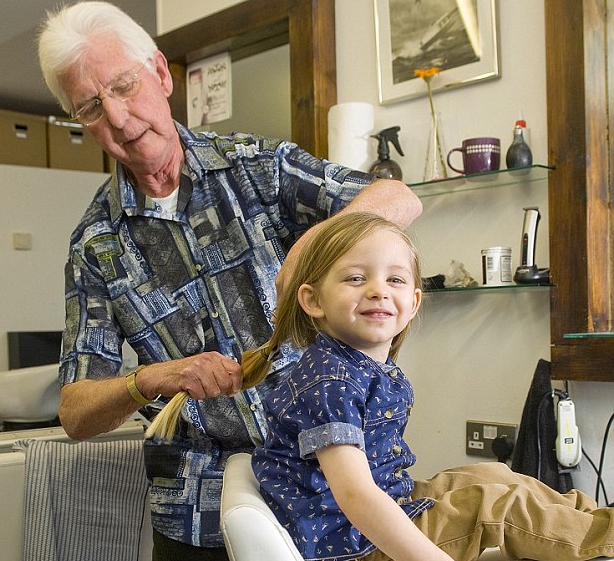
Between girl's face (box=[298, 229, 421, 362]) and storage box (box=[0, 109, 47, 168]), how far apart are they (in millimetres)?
5411

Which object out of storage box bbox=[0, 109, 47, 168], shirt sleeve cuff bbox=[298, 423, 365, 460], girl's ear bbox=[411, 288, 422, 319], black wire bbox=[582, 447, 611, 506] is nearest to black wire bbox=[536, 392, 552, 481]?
black wire bbox=[582, 447, 611, 506]

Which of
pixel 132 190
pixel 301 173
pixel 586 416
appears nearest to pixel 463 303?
pixel 586 416

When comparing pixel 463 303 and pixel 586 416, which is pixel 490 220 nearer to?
pixel 463 303

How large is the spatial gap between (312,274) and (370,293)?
120 millimetres

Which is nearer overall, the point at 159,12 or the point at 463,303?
the point at 463,303

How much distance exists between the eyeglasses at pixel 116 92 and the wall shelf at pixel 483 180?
0.98m

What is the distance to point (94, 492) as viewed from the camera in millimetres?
2135

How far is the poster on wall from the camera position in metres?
3.06

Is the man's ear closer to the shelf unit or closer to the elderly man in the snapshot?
the elderly man

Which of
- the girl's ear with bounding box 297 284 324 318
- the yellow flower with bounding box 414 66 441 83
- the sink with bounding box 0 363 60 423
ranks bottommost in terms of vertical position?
the sink with bounding box 0 363 60 423

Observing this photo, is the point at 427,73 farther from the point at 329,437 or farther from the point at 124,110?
the point at 329,437

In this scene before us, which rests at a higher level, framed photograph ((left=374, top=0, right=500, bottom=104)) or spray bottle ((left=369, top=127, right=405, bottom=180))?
framed photograph ((left=374, top=0, right=500, bottom=104))

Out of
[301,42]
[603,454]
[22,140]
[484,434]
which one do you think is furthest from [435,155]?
[22,140]

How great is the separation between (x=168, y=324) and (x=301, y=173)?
0.38 m
